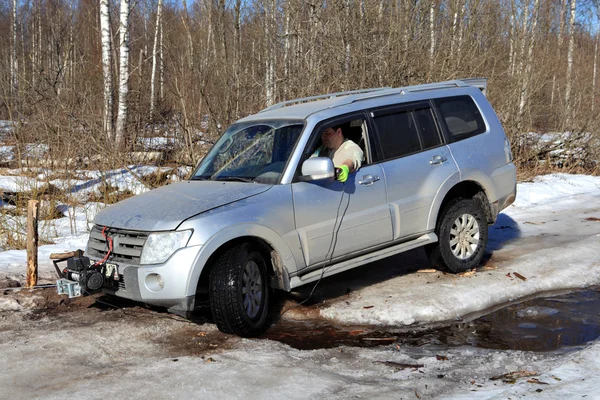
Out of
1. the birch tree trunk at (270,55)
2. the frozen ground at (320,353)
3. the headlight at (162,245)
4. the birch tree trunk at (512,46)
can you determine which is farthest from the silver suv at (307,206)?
the birch tree trunk at (512,46)

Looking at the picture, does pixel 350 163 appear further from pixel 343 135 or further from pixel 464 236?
pixel 464 236

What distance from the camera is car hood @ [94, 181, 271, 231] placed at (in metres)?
5.12

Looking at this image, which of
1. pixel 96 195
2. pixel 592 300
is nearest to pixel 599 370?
pixel 592 300

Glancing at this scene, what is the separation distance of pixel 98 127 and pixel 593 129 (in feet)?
40.7

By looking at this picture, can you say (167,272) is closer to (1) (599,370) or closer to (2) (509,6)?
(1) (599,370)

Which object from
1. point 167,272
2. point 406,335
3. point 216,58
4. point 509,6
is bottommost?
point 406,335

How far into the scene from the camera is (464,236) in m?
7.04

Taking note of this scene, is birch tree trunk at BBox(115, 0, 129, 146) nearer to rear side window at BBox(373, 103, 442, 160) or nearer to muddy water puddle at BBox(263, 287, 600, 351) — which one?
rear side window at BBox(373, 103, 442, 160)

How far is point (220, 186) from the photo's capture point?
5.75m

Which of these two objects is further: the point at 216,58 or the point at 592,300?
the point at 216,58

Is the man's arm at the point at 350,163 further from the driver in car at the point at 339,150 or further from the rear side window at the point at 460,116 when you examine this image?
the rear side window at the point at 460,116

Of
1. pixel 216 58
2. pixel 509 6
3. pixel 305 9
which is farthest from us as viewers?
pixel 509 6

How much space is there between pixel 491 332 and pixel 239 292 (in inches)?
84.7

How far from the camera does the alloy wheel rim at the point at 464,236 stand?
22.8 ft
